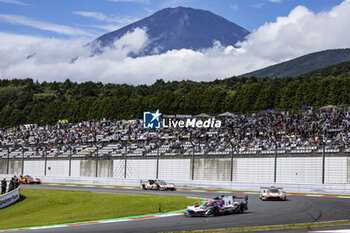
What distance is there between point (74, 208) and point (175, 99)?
75.7 m

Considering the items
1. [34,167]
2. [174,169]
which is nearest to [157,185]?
[174,169]

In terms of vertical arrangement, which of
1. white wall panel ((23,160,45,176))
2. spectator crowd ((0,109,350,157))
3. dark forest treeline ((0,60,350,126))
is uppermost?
dark forest treeline ((0,60,350,126))

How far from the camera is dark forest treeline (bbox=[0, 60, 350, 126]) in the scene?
86875mm

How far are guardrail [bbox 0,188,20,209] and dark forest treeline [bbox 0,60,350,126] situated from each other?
197ft

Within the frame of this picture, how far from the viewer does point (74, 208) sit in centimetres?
2923

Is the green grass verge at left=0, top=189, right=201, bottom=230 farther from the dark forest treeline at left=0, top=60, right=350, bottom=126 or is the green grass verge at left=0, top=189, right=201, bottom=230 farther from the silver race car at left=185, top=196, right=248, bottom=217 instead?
the dark forest treeline at left=0, top=60, right=350, bottom=126

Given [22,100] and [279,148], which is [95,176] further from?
[22,100]

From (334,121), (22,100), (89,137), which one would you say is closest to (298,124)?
(334,121)

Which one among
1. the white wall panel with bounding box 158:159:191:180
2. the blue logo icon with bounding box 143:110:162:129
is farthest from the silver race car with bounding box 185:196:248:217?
→ the blue logo icon with bounding box 143:110:162:129

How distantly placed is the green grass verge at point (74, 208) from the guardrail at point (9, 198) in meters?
0.37

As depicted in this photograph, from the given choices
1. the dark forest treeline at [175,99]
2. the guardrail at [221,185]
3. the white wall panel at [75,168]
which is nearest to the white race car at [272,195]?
the guardrail at [221,185]

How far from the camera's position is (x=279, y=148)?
144 feet

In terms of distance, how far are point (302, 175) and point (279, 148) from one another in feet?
11.6

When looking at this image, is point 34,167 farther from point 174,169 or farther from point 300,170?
point 300,170
